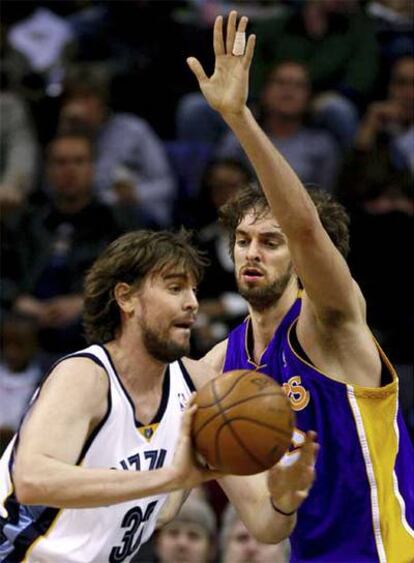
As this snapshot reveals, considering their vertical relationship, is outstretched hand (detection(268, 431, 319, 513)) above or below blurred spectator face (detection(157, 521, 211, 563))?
above

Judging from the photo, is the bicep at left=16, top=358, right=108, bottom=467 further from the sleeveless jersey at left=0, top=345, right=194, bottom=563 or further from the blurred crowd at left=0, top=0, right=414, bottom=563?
the blurred crowd at left=0, top=0, right=414, bottom=563

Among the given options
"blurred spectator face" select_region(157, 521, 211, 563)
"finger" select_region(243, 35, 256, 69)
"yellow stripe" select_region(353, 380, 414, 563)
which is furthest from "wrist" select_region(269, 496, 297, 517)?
"blurred spectator face" select_region(157, 521, 211, 563)

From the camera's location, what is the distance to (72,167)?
10.3 m

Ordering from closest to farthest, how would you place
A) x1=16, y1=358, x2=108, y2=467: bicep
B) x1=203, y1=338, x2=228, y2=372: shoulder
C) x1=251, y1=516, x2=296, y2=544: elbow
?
1. x1=16, y1=358, x2=108, y2=467: bicep
2. x1=251, y1=516, x2=296, y2=544: elbow
3. x1=203, y1=338, x2=228, y2=372: shoulder

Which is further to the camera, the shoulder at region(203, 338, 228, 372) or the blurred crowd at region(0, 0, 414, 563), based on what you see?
the blurred crowd at region(0, 0, 414, 563)

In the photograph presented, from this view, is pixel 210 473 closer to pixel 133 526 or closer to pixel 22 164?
pixel 133 526

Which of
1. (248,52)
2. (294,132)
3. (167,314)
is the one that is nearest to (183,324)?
(167,314)

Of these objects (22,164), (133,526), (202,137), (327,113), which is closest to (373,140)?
(327,113)

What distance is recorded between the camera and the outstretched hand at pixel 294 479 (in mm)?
4770

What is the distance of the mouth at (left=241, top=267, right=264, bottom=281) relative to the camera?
5621 mm

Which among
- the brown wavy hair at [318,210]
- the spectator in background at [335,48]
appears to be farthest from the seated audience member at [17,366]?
the spectator in background at [335,48]

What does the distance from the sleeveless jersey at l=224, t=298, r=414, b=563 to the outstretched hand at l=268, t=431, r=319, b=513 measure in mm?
427

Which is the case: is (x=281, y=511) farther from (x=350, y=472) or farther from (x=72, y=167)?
(x=72, y=167)

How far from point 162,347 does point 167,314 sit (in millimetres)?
134
